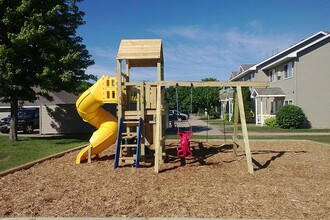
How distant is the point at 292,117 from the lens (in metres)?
25.5

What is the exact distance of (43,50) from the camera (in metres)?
17.5

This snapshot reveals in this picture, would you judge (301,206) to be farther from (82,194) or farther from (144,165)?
(144,165)

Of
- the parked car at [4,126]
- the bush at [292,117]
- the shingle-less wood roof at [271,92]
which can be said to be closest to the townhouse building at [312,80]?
the bush at [292,117]

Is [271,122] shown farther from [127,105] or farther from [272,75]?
[127,105]

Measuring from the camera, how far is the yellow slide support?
33.6ft

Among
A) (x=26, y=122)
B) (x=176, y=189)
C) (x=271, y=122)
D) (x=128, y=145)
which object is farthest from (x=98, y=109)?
(x=271, y=122)

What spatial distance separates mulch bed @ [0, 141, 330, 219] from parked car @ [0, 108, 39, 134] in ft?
54.9

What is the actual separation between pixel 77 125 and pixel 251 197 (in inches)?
786

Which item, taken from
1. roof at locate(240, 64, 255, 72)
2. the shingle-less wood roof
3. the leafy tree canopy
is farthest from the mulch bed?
roof at locate(240, 64, 255, 72)

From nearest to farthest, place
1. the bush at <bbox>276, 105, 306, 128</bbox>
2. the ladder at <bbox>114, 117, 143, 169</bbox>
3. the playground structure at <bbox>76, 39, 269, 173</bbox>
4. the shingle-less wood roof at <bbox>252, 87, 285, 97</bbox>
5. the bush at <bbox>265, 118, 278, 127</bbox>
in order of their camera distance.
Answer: the ladder at <bbox>114, 117, 143, 169</bbox> → the playground structure at <bbox>76, 39, 269, 173</bbox> → the bush at <bbox>276, 105, 306, 128</bbox> → the bush at <bbox>265, 118, 278, 127</bbox> → the shingle-less wood roof at <bbox>252, 87, 285, 97</bbox>

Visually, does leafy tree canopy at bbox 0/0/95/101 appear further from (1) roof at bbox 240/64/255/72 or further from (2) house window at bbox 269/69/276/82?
(1) roof at bbox 240/64/255/72

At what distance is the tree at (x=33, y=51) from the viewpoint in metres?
16.2

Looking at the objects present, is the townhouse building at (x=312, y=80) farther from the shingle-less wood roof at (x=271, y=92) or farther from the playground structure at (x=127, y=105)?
the playground structure at (x=127, y=105)

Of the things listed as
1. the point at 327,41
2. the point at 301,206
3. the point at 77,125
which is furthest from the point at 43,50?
the point at 327,41
